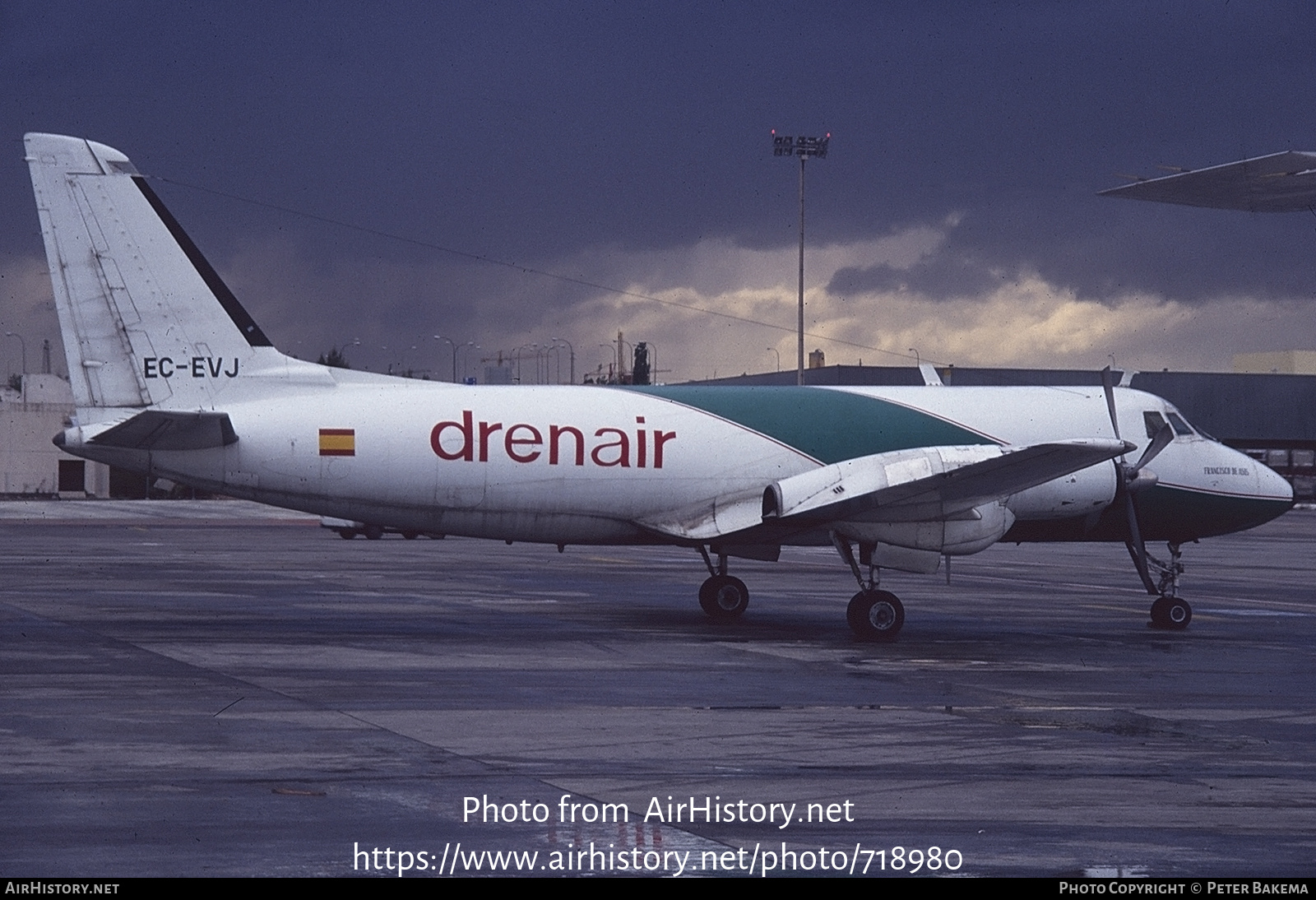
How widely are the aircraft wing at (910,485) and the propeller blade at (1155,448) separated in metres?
2.70

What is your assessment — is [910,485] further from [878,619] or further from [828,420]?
[828,420]

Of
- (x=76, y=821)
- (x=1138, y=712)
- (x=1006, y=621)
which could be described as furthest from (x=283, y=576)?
(x=76, y=821)

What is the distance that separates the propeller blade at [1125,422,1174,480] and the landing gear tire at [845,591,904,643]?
507 cm

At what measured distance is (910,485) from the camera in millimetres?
22188

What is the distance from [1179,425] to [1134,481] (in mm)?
2345

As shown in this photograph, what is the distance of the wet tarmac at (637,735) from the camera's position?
380 inches

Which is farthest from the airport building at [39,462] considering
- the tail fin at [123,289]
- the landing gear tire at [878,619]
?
the landing gear tire at [878,619]

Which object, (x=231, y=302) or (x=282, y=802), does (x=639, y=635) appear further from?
(x=282, y=802)

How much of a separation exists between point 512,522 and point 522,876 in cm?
1485

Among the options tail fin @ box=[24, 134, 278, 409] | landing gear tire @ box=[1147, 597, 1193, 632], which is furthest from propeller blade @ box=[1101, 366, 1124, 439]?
tail fin @ box=[24, 134, 278, 409]

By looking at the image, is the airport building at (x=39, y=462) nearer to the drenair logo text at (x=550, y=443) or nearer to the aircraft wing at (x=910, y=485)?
the drenair logo text at (x=550, y=443)

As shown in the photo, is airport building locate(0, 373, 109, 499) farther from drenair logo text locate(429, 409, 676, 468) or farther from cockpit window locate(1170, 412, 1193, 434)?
cockpit window locate(1170, 412, 1193, 434)

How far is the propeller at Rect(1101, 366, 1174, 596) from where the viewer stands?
979 inches

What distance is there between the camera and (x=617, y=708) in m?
15.7
